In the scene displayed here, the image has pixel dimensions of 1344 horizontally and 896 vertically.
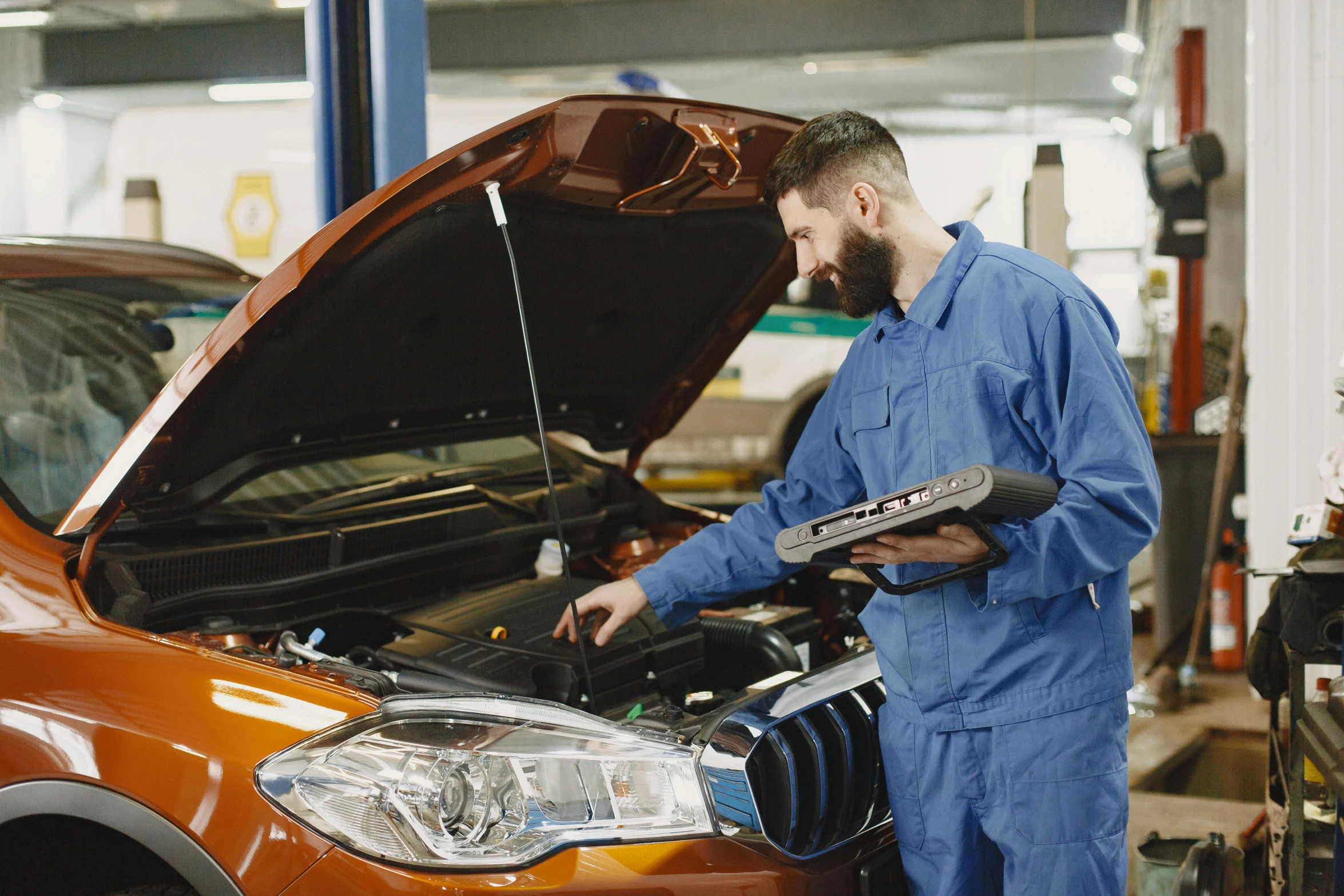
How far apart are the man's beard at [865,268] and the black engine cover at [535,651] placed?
23.3 inches

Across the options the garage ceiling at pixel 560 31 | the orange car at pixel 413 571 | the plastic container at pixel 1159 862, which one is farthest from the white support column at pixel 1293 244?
the garage ceiling at pixel 560 31

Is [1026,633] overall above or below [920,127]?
below

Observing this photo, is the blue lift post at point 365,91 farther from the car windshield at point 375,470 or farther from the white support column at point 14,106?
the white support column at point 14,106

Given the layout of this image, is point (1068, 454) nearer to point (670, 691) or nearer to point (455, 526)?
point (670, 691)

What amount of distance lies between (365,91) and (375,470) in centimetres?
169

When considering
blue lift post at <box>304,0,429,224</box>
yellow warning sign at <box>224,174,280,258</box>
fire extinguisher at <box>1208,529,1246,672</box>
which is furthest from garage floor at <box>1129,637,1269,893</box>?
yellow warning sign at <box>224,174,280,258</box>

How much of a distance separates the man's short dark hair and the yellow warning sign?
654 cm

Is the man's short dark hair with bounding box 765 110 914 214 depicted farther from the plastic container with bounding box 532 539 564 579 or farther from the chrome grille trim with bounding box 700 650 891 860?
the plastic container with bounding box 532 539 564 579

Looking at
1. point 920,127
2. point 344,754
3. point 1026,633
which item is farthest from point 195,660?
point 920,127

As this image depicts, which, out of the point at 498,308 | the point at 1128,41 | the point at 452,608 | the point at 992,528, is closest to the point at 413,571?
the point at 452,608

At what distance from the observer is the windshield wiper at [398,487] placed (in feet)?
7.00

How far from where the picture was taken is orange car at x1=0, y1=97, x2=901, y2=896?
137cm

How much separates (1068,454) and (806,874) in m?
0.63

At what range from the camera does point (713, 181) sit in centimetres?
196
